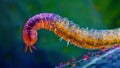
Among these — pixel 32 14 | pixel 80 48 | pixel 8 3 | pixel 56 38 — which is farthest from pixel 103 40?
pixel 8 3

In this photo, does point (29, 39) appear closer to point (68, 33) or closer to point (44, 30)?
point (44, 30)

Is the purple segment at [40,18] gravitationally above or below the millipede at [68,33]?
above

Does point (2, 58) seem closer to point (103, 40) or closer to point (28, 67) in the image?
point (28, 67)

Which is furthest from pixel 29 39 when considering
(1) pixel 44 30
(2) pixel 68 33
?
(2) pixel 68 33

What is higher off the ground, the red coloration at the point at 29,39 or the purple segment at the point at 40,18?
the purple segment at the point at 40,18
